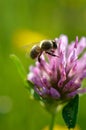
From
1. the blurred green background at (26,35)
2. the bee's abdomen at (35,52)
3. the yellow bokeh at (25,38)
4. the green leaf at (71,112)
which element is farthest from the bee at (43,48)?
the yellow bokeh at (25,38)

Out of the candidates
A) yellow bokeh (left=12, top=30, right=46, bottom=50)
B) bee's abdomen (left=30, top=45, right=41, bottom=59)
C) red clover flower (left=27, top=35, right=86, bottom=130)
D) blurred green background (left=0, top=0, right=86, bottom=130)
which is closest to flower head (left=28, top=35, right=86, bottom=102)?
red clover flower (left=27, top=35, right=86, bottom=130)

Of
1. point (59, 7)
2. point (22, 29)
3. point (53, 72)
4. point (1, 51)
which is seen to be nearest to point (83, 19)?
point (59, 7)

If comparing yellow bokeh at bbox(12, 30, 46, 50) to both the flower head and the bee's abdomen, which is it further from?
the flower head

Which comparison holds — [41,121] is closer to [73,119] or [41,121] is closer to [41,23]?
[73,119]

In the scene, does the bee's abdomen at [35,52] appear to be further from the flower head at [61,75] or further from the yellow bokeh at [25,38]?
the yellow bokeh at [25,38]

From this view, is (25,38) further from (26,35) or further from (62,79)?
(62,79)

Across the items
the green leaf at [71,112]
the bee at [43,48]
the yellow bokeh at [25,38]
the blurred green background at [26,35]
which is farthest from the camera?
the yellow bokeh at [25,38]
